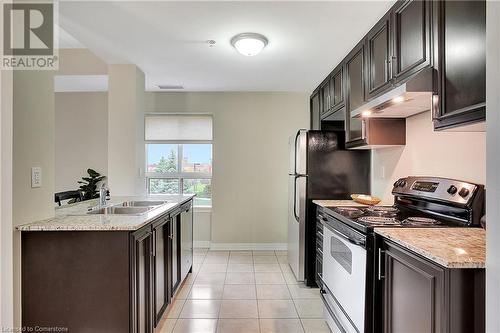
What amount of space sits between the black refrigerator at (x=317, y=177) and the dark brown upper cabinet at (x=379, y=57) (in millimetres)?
910

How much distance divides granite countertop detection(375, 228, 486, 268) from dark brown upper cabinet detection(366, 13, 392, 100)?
1.05m

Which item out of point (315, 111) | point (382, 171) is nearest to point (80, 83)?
point (315, 111)

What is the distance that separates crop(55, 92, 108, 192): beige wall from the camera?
4.76 meters

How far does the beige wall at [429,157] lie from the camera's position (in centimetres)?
176

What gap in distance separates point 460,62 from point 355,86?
1.30 metres

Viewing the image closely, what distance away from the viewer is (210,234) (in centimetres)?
477

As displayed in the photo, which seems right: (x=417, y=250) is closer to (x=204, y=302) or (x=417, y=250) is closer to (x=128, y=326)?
(x=128, y=326)

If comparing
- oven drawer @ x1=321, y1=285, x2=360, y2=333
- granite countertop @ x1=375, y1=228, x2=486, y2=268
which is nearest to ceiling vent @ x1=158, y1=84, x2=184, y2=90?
oven drawer @ x1=321, y1=285, x2=360, y2=333

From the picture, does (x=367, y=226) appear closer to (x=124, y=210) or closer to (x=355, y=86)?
(x=355, y=86)

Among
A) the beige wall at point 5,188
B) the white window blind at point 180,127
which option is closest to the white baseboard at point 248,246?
the white window blind at point 180,127

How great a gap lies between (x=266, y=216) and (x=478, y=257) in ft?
12.0

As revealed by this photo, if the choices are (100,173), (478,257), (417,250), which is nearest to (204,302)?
(417,250)

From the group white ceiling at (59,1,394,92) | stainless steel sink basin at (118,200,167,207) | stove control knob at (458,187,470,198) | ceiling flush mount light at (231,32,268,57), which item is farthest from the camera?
stainless steel sink basin at (118,200,167,207)

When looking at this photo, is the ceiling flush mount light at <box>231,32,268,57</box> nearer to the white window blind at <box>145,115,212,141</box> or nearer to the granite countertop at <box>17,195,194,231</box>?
the granite countertop at <box>17,195,194,231</box>
